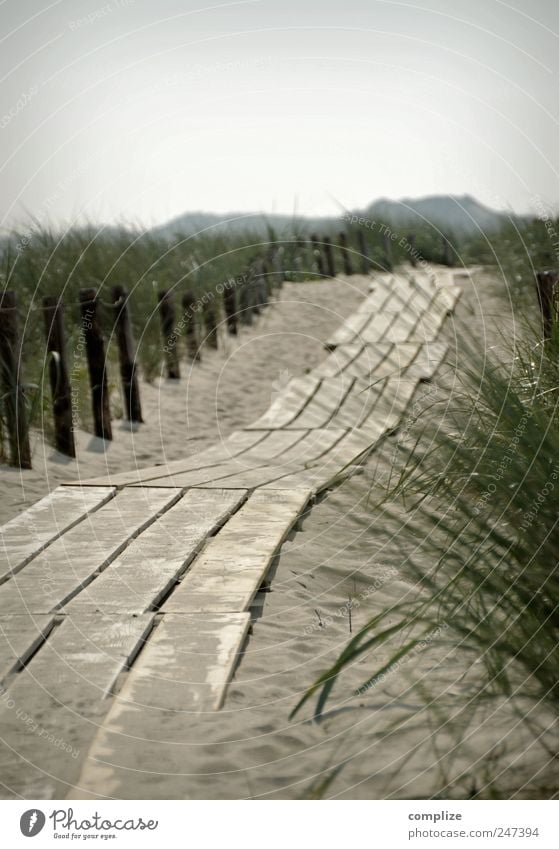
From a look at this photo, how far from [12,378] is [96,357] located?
103cm

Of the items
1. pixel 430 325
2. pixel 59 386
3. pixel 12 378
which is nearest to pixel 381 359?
pixel 430 325

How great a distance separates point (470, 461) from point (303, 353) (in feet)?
21.9

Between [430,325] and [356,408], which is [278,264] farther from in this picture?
[356,408]

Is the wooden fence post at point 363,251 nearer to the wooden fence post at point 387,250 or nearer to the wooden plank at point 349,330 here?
the wooden fence post at point 387,250

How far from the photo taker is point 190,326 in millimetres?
9344

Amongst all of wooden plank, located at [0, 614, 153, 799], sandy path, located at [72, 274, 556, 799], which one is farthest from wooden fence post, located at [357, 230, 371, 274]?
wooden plank, located at [0, 614, 153, 799]

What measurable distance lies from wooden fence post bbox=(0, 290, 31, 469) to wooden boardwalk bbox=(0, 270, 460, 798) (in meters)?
0.46

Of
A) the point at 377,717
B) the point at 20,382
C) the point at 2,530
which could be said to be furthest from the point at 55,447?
the point at 377,717

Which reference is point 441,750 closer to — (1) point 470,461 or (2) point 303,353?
(1) point 470,461

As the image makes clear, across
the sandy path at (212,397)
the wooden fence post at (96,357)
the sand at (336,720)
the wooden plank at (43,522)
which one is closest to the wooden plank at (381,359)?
the sandy path at (212,397)

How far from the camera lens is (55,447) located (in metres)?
6.29

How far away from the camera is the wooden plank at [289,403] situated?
285 inches

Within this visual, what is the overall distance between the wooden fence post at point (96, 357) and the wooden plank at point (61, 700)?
3.26 m

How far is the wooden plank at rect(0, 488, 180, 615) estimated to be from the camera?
3775 mm
